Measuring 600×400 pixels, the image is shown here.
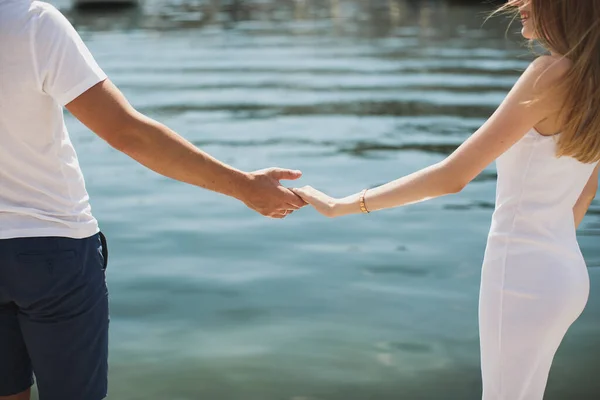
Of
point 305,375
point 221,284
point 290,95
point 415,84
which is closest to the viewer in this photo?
point 305,375

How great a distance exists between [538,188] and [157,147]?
3.83 feet

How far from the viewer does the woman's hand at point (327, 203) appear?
3121 mm

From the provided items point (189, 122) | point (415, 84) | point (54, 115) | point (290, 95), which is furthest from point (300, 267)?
point (415, 84)

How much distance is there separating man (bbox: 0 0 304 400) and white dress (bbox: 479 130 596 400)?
44.4 inches

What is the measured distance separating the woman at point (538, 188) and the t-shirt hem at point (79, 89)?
107cm

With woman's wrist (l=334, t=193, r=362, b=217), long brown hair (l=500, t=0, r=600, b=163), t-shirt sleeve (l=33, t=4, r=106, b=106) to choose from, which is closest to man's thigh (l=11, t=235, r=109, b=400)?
t-shirt sleeve (l=33, t=4, r=106, b=106)

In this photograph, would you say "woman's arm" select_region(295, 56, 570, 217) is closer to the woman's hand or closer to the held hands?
the woman's hand

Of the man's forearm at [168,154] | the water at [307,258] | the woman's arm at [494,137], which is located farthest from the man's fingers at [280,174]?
the water at [307,258]

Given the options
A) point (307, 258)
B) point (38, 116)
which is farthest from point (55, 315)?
point (307, 258)

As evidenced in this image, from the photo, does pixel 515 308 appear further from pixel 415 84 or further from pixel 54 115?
pixel 415 84

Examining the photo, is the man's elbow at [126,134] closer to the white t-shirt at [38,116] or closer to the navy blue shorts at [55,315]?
the white t-shirt at [38,116]

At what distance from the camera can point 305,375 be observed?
4461 mm

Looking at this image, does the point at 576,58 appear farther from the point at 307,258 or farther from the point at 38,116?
the point at 307,258

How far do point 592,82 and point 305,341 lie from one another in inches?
111
